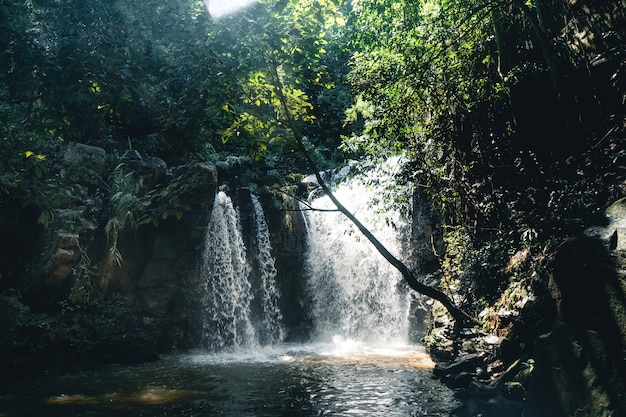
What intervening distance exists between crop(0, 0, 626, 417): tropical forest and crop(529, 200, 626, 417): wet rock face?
0.07 ft

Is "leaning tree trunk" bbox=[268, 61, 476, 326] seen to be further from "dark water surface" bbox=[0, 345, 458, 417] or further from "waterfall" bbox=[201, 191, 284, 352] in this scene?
"waterfall" bbox=[201, 191, 284, 352]

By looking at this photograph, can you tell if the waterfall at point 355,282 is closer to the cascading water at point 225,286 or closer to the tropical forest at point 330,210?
the tropical forest at point 330,210

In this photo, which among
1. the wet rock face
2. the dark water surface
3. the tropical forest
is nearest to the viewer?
the wet rock face

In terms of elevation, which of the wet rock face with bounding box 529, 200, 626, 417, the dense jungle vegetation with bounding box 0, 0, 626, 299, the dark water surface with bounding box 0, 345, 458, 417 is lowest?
the dark water surface with bounding box 0, 345, 458, 417

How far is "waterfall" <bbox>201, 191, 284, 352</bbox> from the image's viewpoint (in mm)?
13039

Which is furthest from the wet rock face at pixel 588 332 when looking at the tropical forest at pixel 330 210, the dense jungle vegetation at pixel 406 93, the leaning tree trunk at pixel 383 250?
the leaning tree trunk at pixel 383 250

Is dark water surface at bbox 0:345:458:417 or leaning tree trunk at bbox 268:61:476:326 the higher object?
leaning tree trunk at bbox 268:61:476:326

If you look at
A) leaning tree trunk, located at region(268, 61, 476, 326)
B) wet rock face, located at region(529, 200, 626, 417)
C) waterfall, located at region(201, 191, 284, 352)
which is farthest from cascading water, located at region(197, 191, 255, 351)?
wet rock face, located at region(529, 200, 626, 417)

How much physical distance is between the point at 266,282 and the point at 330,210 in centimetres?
773

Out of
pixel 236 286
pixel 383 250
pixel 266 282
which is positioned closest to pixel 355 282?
pixel 266 282

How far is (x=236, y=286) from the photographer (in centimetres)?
1355

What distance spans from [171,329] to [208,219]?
336 centimetres

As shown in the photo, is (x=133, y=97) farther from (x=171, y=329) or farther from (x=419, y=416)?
(x=171, y=329)

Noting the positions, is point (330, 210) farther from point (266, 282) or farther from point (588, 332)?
point (266, 282)
